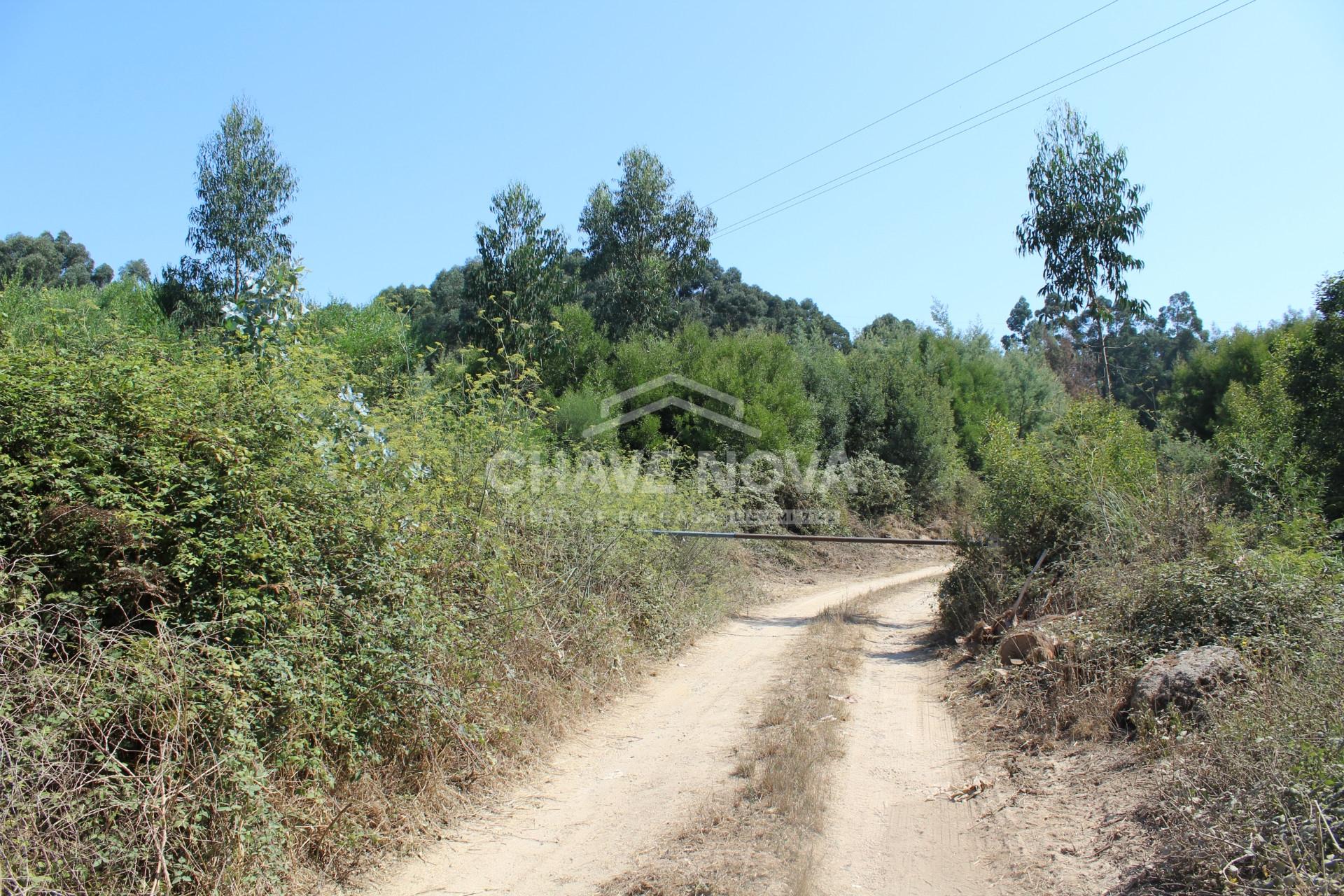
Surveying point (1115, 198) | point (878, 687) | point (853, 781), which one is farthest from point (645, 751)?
point (1115, 198)

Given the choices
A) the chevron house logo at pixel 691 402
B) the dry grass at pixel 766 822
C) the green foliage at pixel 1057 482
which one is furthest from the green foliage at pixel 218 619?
the chevron house logo at pixel 691 402

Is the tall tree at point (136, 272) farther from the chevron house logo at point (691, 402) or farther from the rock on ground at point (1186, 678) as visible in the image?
the rock on ground at point (1186, 678)

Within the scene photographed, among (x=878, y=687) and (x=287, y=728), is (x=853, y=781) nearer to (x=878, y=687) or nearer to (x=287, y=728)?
(x=878, y=687)

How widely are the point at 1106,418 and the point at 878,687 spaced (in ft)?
19.8

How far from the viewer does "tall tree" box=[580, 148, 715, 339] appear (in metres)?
28.7

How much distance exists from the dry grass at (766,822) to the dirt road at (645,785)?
176 millimetres

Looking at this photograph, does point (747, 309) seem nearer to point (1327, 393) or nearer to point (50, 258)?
point (50, 258)

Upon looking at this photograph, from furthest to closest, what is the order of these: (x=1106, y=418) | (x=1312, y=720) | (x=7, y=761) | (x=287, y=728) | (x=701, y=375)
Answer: (x=701, y=375), (x=1106, y=418), (x=287, y=728), (x=1312, y=720), (x=7, y=761)

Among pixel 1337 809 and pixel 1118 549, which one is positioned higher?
pixel 1118 549

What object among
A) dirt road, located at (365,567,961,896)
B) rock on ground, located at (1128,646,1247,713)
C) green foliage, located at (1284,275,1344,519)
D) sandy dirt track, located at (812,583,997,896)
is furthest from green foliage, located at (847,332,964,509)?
rock on ground, located at (1128,646,1247,713)

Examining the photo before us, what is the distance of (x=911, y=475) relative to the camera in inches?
1115

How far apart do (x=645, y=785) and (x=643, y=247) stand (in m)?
26.3

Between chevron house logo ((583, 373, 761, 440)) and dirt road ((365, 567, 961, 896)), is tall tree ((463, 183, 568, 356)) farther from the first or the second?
dirt road ((365, 567, 961, 896))

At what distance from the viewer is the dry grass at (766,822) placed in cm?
427
